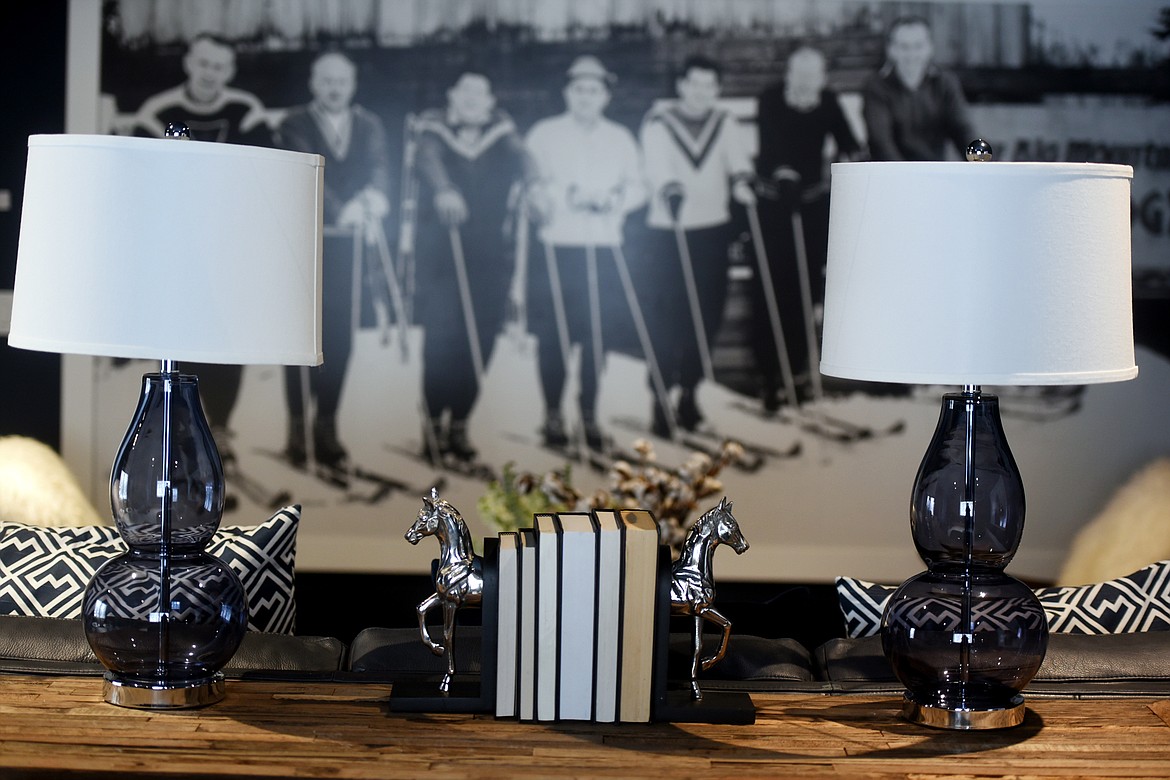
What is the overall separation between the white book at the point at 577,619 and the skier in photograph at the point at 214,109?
10.4 feet

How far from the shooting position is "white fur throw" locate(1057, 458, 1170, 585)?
4.25 meters

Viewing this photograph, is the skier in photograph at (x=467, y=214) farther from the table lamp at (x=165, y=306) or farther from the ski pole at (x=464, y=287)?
the table lamp at (x=165, y=306)

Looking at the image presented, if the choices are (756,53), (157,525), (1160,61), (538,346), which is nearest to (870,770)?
(157,525)

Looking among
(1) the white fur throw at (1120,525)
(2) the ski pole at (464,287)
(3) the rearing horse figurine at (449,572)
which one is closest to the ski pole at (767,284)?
(2) the ski pole at (464,287)

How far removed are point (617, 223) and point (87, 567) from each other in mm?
2719

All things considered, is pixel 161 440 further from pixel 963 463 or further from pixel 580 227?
pixel 580 227

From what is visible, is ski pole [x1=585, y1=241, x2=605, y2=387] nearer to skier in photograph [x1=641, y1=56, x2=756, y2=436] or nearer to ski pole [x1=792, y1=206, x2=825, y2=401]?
skier in photograph [x1=641, y1=56, x2=756, y2=436]

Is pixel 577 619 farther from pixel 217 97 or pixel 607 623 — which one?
pixel 217 97

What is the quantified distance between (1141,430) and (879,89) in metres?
1.49

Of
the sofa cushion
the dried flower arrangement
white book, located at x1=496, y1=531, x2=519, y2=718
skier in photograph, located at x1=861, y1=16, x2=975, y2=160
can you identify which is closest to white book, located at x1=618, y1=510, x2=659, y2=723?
white book, located at x1=496, y1=531, x2=519, y2=718

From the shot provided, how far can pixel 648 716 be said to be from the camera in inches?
56.4

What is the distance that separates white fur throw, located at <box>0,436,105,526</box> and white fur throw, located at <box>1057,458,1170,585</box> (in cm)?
336

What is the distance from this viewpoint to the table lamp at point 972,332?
1357 mm

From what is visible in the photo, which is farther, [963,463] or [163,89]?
[163,89]
